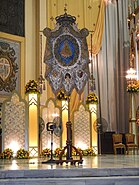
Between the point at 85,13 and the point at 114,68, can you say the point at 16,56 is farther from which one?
the point at 114,68

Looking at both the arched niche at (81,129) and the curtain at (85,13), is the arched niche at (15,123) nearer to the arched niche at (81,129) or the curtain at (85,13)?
the arched niche at (81,129)

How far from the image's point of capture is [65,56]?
329 inches

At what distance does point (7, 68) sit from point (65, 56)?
6.86 metres

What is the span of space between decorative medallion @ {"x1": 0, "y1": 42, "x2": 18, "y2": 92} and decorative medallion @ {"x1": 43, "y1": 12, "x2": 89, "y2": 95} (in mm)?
6445

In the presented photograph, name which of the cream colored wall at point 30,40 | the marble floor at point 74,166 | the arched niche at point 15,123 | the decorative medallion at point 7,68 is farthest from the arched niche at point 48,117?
the cream colored wall at point 30,40

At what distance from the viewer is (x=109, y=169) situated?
242 inches

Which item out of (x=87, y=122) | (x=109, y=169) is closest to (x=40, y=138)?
(x=87, y=122)

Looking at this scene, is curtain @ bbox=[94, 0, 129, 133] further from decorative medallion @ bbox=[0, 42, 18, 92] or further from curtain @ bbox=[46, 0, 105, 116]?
decorative medallion @ bbox=[0, 42, 18, 92]

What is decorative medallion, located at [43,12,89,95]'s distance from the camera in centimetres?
835

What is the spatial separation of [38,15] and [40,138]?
648cm

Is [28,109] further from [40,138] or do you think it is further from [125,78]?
[125,78]

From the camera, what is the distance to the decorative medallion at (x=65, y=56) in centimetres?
835

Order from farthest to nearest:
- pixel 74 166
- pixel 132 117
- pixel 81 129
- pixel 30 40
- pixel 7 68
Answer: pixel 30 40, pixel 7 68, pixel 132 117, pixel 81 129, pixel 74 166

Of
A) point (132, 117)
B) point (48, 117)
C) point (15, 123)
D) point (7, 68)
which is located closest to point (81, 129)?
point (48, 117)
